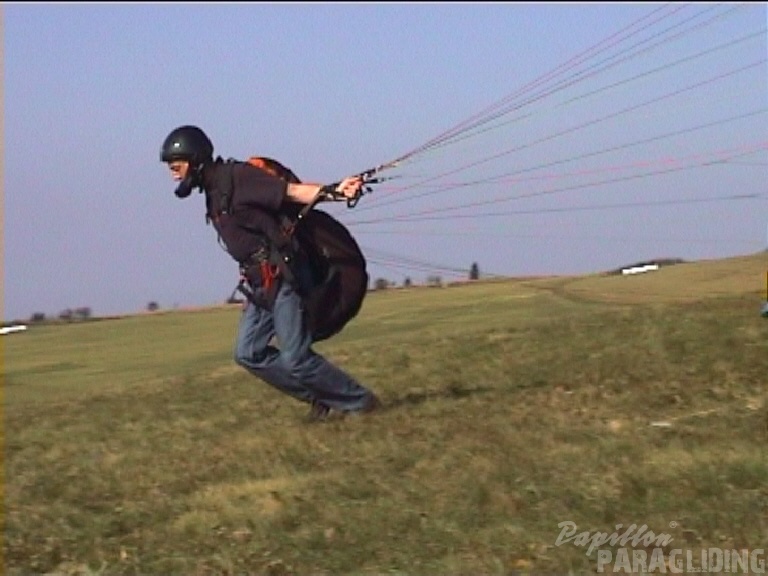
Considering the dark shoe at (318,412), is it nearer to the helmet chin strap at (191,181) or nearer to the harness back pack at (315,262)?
the harness back pack at (315,262)

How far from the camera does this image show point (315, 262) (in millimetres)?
8258

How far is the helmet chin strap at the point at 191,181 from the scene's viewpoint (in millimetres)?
8016

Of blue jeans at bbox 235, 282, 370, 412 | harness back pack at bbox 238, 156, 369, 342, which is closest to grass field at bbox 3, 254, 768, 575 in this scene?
blue jeans at bbox 235, 282, 370, 412

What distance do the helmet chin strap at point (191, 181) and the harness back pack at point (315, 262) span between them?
0.29 meters

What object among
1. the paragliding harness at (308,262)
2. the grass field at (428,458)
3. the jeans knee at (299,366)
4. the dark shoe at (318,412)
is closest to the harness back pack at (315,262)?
the paragliding harness at (308,262)

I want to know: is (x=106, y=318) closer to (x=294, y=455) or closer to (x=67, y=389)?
(x=67, y=389)

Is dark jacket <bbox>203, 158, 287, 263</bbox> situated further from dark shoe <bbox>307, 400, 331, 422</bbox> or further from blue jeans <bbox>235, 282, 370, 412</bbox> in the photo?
dark shoe <bbox>307, 400, 331, 422</bbox>

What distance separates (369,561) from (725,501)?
4.56 ft

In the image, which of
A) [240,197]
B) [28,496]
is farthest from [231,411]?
[28,496]

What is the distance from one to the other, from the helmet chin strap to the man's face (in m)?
0.02

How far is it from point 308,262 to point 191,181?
80 centimetres

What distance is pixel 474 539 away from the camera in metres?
5.36

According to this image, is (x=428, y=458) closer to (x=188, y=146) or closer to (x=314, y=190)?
(x=314, y=190)

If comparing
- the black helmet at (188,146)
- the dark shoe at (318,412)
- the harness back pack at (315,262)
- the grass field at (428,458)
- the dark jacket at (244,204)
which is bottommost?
the grass field at (428,458)
